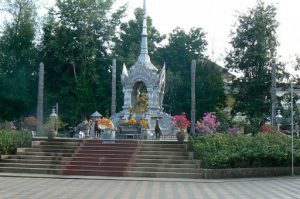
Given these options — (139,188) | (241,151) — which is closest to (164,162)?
(241,151)

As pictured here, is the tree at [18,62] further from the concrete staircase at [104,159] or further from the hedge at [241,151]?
the hedge at [241,151]

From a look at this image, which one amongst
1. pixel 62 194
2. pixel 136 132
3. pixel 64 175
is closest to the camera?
pixel 62 194

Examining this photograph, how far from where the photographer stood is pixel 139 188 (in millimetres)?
14195

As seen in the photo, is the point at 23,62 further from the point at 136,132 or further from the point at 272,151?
the point at 272,151

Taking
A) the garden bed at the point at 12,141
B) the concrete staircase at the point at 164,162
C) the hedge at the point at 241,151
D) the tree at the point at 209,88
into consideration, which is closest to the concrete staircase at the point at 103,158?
the concrete staircase at the point at 164,162

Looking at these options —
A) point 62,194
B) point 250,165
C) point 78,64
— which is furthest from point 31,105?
point 62,194

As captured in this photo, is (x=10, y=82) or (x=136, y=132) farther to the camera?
(x=10, y=82)

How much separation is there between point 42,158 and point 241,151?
27.0 feet

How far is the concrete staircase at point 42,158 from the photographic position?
60.4ft

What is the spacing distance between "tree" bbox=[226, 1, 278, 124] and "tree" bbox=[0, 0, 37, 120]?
701 inches

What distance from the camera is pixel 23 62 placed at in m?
41.7

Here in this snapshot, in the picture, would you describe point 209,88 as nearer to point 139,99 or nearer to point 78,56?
point 78,56

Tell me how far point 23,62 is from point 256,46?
20617mm

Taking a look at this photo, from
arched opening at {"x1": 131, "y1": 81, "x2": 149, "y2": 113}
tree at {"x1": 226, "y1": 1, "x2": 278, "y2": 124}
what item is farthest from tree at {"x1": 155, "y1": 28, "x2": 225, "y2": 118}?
arched opening at {"x1": 131, "y1": 81, "x2": 149, "y2": 113}
